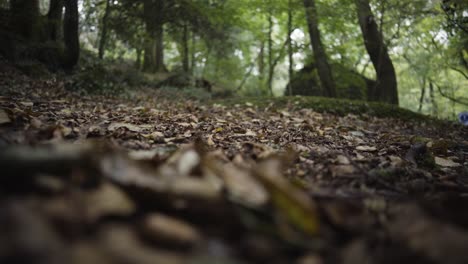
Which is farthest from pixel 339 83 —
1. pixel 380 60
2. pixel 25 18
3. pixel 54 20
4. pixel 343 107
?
pixel 25 18

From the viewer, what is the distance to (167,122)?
287 centimetres

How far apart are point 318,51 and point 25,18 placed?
7.04m

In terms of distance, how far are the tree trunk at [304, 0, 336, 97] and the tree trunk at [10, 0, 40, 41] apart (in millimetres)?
6397

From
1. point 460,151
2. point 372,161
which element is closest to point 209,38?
point 460,151

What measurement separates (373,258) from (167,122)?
2447 millimetres

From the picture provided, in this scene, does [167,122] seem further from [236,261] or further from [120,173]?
[236,261]

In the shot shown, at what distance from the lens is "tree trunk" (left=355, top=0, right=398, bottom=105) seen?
7.18 meters

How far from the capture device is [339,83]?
9.91 meters

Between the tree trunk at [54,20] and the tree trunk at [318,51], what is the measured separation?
19.5ft

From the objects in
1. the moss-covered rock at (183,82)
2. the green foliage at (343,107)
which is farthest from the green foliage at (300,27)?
the green foliage at (343,107)

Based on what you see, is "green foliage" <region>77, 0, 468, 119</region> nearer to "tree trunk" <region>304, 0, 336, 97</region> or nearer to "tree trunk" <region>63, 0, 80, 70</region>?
"tree trunk" <region>304, 0, 336, 97</region>

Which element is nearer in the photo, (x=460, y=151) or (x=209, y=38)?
(x=460, y=151)

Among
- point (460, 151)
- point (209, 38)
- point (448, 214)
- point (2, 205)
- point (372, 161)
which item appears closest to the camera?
point (2, 205)

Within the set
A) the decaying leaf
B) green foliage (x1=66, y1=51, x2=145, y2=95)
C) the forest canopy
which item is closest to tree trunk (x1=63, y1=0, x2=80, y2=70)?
the forest canopy
